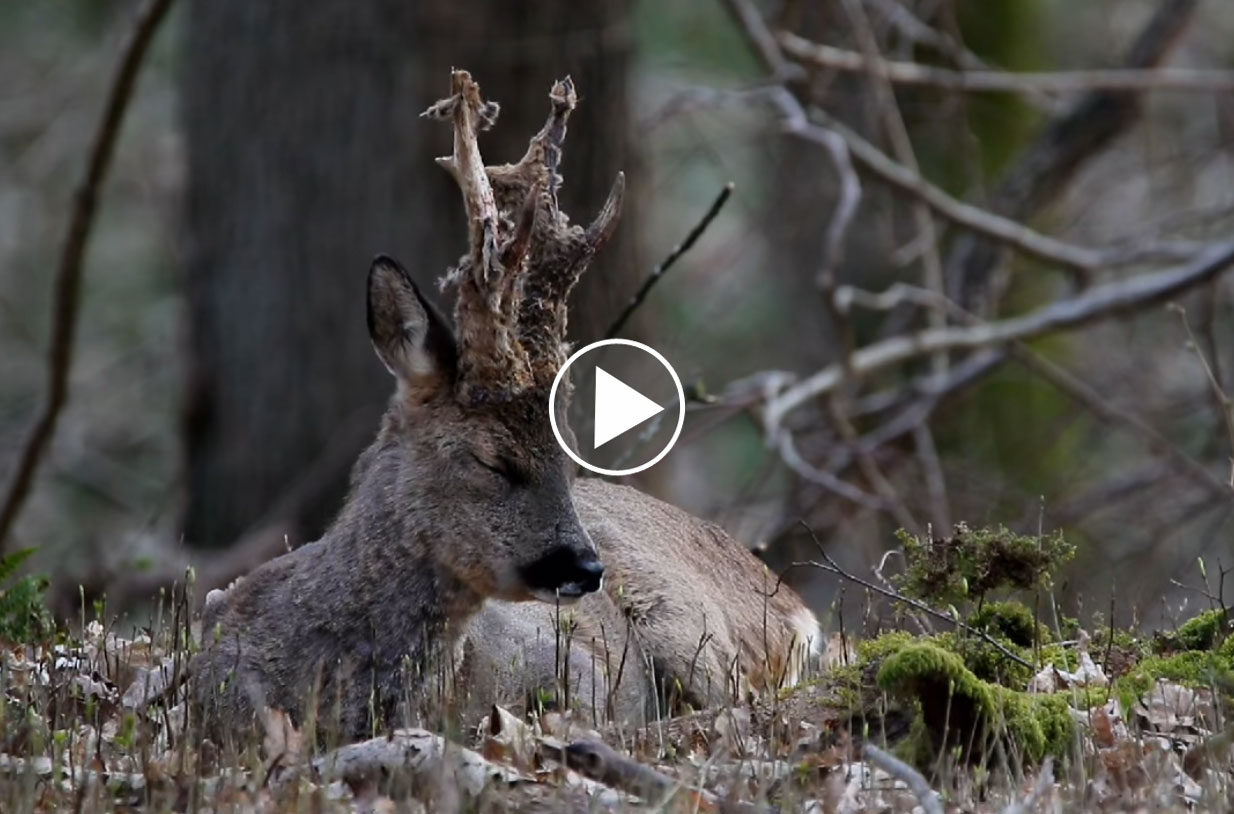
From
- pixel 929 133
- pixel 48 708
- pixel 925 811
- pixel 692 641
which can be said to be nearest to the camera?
pixel 925 811

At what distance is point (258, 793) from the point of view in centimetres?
466

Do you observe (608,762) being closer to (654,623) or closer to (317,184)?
(654,623)

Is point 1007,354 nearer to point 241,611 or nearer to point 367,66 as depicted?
point 367,66

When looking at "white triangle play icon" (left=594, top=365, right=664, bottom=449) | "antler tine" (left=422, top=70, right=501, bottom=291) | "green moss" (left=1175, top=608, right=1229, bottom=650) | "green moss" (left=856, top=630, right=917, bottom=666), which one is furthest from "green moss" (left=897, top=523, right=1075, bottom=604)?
"white triangle play icon" (left=594, top=365, right=664, bottom=449)

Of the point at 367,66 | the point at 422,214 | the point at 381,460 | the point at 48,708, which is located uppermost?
the point at 367,66

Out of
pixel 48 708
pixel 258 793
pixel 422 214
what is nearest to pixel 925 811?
pixel 258 793

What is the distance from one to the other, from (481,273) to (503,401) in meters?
0.52

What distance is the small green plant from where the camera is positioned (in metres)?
6.98

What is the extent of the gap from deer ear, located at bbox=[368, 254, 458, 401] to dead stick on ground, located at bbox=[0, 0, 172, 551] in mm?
3850

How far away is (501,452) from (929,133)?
36.1 feet

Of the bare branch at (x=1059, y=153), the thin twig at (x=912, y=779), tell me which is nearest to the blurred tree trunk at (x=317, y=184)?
the bare branch at (x=1059, y=153)

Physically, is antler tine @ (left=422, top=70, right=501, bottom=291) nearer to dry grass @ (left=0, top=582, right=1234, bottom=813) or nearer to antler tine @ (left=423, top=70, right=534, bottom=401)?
antler tine @ (left=423, top=70, right=534, bottom=401)

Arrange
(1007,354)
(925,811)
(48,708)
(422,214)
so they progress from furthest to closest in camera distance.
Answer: (1007,354)
(422,214)
(48,708)
(925,811)

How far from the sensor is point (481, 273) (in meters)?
5.87
